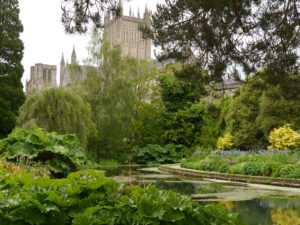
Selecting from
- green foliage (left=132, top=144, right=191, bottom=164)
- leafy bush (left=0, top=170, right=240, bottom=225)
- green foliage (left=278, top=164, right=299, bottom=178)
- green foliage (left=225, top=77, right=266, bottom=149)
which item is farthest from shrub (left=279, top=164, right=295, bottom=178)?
green foliage (left=225, top=77, right=266, bottom=149)

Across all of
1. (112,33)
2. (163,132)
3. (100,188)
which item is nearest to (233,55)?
(100,188)

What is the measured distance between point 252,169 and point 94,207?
1017 cm

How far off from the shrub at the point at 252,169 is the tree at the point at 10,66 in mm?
16527

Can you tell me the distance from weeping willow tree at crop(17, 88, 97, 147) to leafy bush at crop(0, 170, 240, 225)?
15.0 meters

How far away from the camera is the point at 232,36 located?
6938 mm

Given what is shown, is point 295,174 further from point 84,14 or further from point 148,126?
point 148,126

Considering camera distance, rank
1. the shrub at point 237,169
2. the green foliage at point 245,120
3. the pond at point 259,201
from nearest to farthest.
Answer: the pond at point 259,201 → the shrub at point 237,169 → the green foliage at point 245,120

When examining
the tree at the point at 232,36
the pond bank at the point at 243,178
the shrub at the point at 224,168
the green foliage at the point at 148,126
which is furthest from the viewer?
the green foliage at the point at 148,126

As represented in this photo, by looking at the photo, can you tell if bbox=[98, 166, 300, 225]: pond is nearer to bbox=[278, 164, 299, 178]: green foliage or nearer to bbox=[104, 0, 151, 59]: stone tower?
bbox=[278, 164, 299, 178]: green foliage

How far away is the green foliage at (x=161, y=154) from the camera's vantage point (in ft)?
78.9

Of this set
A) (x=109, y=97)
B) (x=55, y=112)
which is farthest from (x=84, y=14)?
(x=109, y=97)

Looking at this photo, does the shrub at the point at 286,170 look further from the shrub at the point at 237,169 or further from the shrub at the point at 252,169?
the shrub at the point at 237,169

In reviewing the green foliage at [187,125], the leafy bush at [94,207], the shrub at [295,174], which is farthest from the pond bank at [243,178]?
the green foliage at [187,125]

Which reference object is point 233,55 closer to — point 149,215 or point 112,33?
point 149,215
